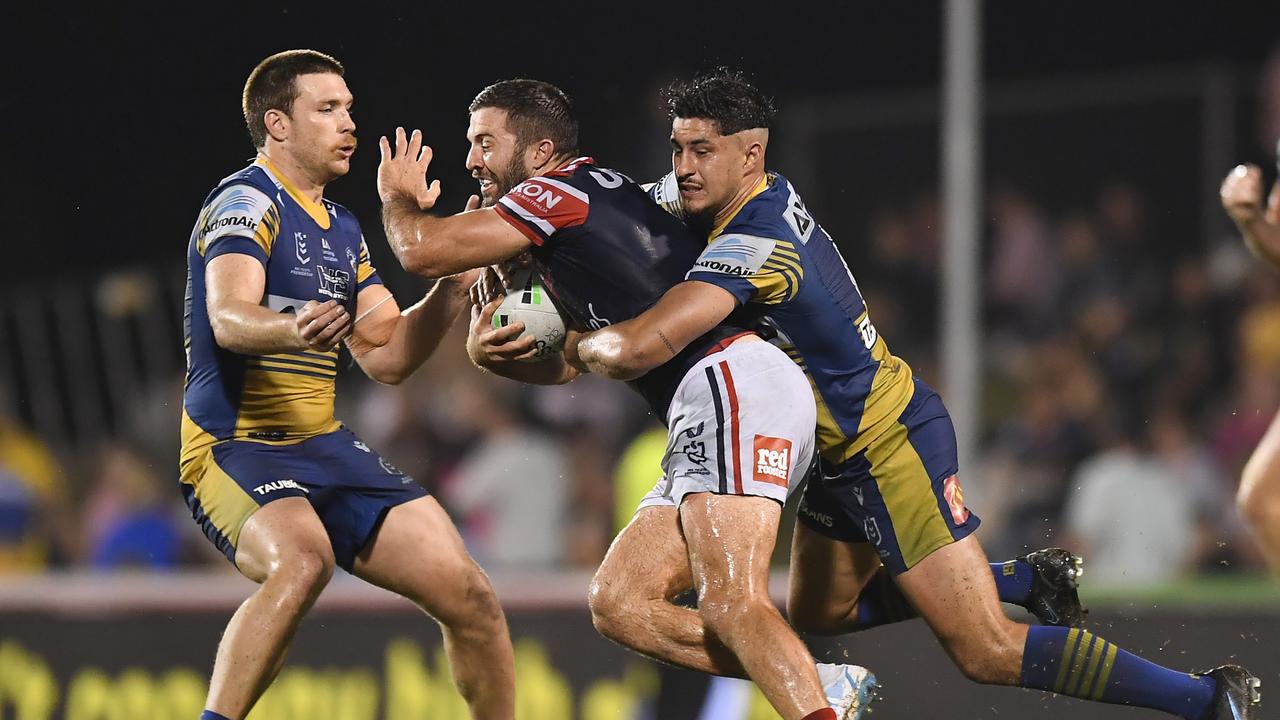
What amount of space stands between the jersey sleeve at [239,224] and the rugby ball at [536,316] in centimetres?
86

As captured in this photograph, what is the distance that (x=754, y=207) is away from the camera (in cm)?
567

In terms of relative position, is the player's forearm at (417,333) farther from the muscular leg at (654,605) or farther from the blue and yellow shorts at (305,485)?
the muscular leg at (654,605)

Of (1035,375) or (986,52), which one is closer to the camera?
(1035,375)

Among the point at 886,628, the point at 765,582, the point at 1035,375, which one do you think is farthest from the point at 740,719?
the point at 1035,375

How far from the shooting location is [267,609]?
5543mm

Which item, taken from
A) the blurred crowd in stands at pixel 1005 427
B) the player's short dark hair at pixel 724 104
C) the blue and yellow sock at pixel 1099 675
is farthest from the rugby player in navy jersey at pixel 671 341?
the blurred crowd in stands at pixel 1005 427

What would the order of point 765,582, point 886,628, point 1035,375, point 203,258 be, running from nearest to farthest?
point 765,582
point 203,258
point 886,628
point 1035,375

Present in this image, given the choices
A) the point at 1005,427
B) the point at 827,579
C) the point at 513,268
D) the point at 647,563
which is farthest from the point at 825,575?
the point at 1005,427

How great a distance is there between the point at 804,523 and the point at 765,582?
2.53ft

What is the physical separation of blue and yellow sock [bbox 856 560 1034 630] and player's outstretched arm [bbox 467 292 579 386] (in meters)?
1.39

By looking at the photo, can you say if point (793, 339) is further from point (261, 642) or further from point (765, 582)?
point (261, 642)

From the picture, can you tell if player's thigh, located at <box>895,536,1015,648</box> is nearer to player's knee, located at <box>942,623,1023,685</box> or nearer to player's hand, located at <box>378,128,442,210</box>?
player's knee, located at <box>942,623,1023,685</box>

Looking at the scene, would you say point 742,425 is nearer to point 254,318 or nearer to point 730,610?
point 730,610

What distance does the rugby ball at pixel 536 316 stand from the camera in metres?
5.86
